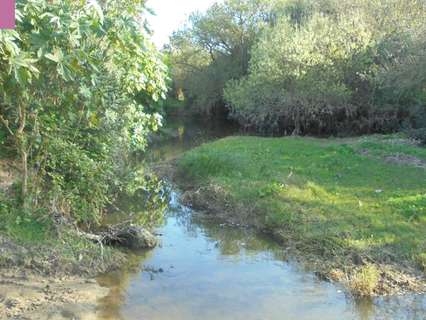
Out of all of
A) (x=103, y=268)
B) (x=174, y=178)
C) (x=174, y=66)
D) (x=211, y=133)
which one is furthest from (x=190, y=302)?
(x=174, y=66)

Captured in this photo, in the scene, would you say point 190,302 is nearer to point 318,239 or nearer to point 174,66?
point 318,239

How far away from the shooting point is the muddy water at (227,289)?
8828 millimetres

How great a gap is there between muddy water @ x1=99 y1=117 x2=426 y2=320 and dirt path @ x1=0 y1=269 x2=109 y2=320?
0.90 feet

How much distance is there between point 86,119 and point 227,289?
14.5 ft

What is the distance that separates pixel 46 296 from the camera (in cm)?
872

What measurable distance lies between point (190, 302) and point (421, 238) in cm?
546

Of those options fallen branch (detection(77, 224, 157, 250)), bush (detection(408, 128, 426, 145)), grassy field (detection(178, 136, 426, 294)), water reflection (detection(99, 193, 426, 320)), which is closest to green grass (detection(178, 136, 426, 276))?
grassy field (detection(178, 136, 426, 294))

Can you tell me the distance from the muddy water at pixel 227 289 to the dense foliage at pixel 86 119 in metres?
1.90

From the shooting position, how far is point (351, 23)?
31844mm

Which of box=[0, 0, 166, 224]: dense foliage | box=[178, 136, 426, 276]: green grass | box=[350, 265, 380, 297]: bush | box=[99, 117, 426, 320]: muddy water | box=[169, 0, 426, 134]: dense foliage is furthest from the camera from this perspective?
box=[169, 0, 426, 134]: dense foliage

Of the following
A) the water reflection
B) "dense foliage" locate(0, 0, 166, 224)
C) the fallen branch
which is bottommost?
the water reflection

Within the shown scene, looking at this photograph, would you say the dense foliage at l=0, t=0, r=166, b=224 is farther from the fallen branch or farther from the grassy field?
the grassy field

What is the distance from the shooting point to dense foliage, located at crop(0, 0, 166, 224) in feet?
29.5

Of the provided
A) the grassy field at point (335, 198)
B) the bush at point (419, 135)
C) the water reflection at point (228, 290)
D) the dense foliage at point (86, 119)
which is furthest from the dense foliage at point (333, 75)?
the dense foliage at point (86, 119)
